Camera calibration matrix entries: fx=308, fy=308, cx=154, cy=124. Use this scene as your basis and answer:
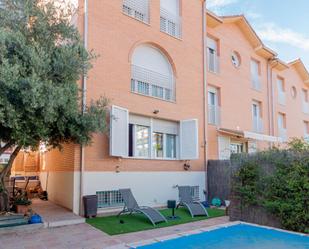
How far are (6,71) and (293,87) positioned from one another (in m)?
31.6

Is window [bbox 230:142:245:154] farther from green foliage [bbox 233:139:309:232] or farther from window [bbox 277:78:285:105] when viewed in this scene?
green foliage [bbox 233:139:309:232]

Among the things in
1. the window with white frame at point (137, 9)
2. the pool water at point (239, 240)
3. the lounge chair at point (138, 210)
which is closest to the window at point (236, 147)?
the window with white frame at point (137, 9)

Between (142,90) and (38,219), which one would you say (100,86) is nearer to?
(142,90)

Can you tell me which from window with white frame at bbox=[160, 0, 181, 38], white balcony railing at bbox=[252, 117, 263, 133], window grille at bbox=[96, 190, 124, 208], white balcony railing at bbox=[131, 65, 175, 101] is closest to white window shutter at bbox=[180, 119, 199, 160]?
white balcony railing at bbox=[131, 65, 175, 101]

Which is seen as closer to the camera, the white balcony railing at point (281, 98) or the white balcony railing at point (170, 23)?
the white balcony railing at point (170, 23)

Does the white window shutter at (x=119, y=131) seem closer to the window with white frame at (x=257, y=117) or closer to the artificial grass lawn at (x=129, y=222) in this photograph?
the artificial grass lawn at (x=129, y=222)

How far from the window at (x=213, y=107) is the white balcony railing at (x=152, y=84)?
430 cm

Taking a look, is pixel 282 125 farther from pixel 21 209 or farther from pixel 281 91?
pixel 21 209

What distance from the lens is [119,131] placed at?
14547 mm

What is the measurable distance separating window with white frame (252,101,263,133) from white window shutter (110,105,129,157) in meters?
14.7

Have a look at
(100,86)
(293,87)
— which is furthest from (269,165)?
(293,87)

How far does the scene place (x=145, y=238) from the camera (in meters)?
10.2

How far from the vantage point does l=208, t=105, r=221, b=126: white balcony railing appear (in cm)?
2163

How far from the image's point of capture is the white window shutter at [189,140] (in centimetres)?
1793
